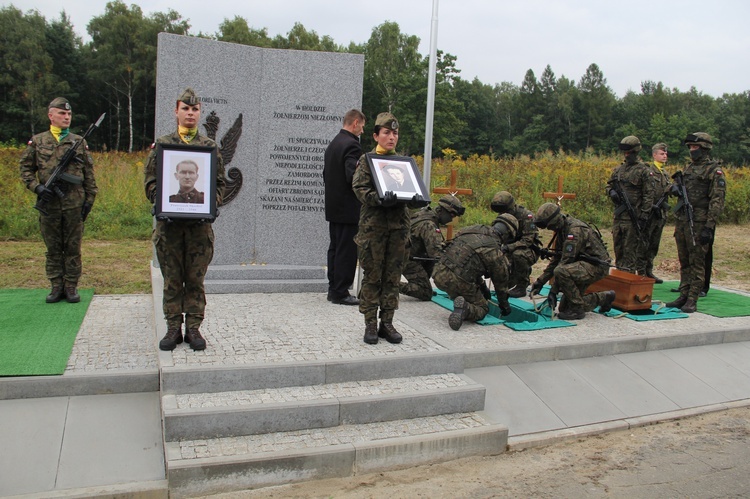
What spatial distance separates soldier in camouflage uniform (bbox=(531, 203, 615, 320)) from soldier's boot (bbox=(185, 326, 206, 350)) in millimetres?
4091

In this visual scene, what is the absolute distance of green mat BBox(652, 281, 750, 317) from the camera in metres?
7.94

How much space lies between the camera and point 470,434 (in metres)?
4.45

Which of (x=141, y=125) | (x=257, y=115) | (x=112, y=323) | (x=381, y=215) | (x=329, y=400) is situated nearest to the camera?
(x=329, y=400)

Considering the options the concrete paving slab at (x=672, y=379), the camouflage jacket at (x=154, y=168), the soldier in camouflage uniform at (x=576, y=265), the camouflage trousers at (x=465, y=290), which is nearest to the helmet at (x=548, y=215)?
the soldier in camouflage uniform at (x=576, y=265)

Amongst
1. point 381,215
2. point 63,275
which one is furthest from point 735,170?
point 63,275

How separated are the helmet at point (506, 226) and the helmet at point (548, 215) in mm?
287

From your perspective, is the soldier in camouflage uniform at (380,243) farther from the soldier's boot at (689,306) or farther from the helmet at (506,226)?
the soldier's boot at (689,306)

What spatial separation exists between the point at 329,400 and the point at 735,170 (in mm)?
21738

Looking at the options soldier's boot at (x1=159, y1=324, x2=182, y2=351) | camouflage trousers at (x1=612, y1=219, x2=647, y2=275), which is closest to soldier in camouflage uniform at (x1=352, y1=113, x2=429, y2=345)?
soldier's boot at (x1=159, y1=324, x2=182, y2=351)

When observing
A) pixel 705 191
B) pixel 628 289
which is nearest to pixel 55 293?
pixel 628 289

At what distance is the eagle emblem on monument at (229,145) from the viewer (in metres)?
7.52

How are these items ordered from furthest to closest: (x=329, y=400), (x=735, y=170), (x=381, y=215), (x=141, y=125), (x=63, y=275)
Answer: (x=141, y=125) → (x=735, y=170) → (x=63, y=275) → (x=381, y=215) → (x=329, y=400)

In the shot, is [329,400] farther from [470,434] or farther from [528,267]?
[528,267]

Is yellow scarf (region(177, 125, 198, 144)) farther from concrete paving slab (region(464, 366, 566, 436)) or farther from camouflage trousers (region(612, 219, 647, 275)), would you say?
camouflage trousers (region(612, 219, 647, 275))
